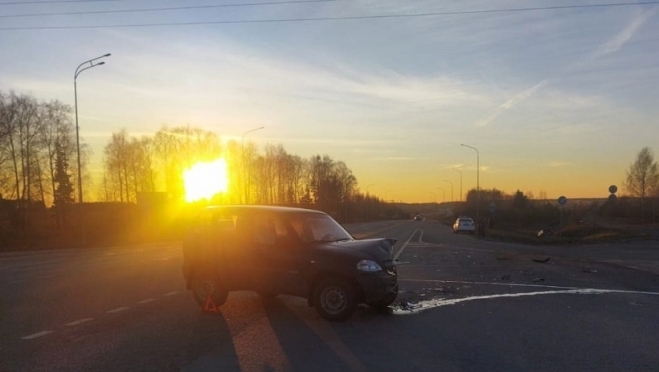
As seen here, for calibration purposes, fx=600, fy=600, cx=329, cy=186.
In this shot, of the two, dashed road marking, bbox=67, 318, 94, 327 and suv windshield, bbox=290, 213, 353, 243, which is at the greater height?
suv windshield, bbox=290, 213, 353, 243

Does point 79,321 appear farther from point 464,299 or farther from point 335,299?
point 464,299

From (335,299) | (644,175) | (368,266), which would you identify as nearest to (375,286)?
(368,266)

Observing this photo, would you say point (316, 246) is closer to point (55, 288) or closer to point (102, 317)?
point (102, 317)

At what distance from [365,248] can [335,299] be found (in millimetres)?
983

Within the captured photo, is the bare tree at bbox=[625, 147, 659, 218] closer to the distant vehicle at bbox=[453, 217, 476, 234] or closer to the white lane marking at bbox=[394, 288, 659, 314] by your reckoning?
the distant vehicle at bbox=[453, 217, 476, 234]

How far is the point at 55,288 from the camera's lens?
14.9 m

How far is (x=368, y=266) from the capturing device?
963 cm

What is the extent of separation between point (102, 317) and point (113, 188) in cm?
8251

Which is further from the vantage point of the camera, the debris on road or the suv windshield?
the debris on road

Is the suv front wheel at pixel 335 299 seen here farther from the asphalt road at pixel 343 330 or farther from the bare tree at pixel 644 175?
the bare tree at pixel 644 175

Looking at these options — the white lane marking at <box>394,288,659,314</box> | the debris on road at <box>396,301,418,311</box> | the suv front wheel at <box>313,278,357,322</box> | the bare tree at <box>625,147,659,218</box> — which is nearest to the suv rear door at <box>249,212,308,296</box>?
the suv front wheel at <box>313,278,357,322</box>

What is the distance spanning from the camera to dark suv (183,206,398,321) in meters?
9.68

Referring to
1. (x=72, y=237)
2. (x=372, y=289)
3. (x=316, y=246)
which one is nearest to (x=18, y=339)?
(x=316, y=246)

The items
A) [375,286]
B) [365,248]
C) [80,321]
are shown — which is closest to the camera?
[375,286]
